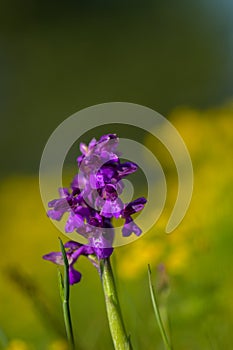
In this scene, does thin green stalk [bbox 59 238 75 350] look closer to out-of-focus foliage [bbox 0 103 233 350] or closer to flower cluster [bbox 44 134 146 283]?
flower cluster [bbox 44 134 146 283]

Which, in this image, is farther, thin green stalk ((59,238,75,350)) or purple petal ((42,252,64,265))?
purple petal ((42,252,64,265))

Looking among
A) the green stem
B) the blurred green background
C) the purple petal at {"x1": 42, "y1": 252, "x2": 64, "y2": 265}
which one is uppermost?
the blurred green background

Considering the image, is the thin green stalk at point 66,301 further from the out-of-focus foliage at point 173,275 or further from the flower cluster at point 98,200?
the out-of-focus foliage at point 173,275

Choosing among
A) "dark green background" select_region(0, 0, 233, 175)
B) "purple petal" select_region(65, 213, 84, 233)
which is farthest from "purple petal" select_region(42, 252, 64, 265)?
"dark green background" select_region(0, 0, 233, 175)

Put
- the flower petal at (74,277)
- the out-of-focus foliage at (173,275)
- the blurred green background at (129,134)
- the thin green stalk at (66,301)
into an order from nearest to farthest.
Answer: the thin green stalk at (66,301)
the flower petal at (74,277)
the out-of-focus foliage at (173,275)
the blurred green background at (129,134)

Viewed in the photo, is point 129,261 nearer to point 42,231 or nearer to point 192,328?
point 192,328

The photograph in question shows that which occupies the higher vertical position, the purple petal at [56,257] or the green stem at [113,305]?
the purple petal at [56,257]

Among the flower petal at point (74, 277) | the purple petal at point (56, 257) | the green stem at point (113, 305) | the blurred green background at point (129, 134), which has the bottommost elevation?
the green stem at point (113, 305)

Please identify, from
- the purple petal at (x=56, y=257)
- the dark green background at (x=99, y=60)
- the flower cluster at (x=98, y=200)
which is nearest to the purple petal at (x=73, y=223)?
the flower cluster at (x=98, y=200)
